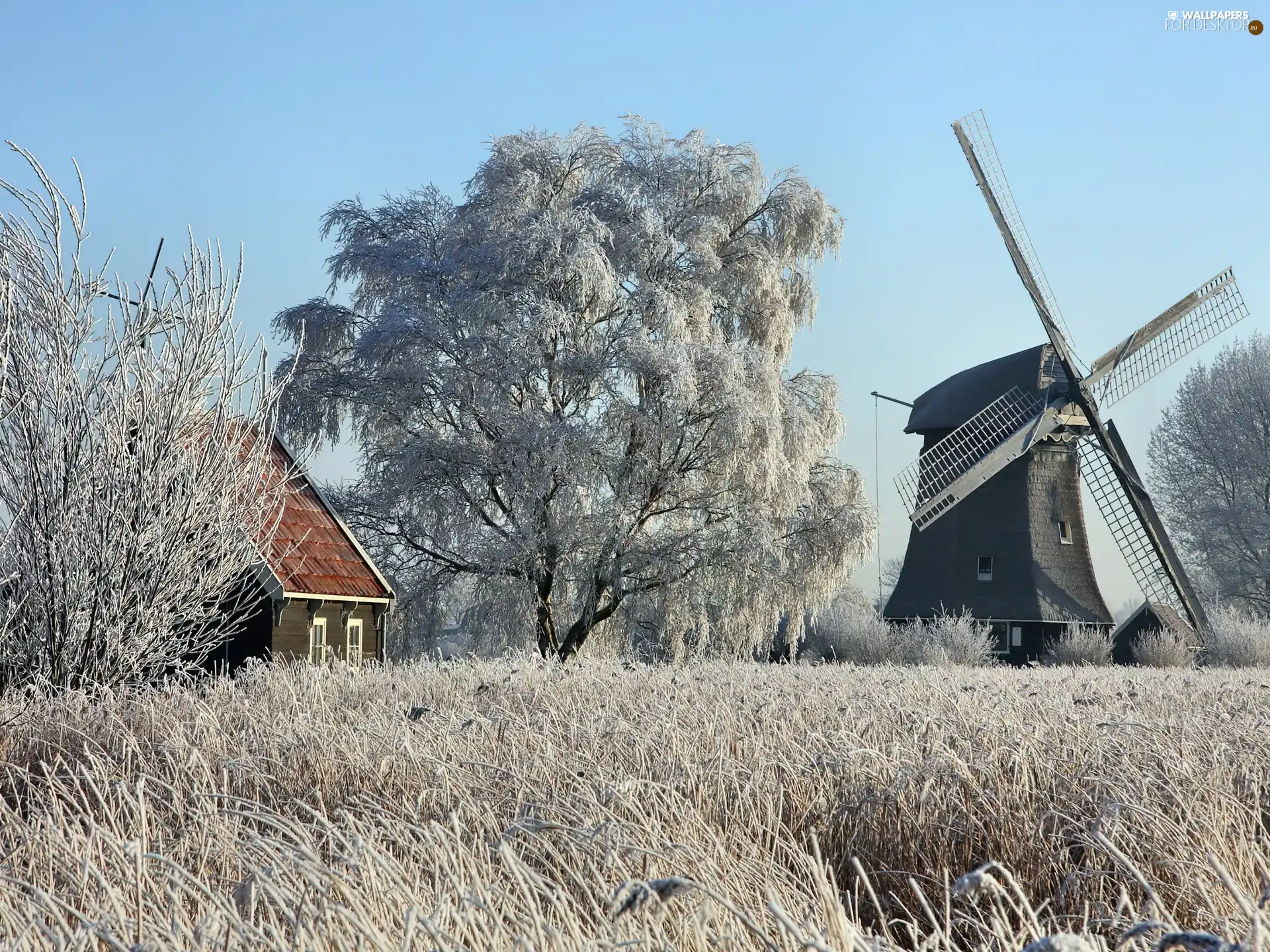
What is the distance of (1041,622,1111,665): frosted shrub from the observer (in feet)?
86.0

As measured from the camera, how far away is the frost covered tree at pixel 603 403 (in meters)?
20.7

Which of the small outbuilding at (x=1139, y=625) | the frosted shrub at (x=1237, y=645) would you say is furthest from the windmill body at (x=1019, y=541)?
the frosted shrub at (x=1237, y=645)

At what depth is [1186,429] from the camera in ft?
132

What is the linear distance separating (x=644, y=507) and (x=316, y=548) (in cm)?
625

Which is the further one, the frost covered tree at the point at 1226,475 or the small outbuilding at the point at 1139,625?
the frost covered tree at the point at 1226,475

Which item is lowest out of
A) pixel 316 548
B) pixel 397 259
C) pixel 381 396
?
pixel 316 548

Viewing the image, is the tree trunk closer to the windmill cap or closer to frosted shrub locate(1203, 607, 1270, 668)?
the windmill cap

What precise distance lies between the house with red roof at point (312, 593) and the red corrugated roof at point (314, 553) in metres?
0.01

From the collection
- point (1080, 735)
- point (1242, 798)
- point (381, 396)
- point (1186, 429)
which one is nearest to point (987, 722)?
point (1080, 735)

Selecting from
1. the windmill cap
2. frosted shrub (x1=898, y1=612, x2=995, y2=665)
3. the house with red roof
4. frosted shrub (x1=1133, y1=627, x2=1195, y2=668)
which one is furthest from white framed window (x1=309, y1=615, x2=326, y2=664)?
frosted shrub (x1=1133, y1=627, x2=1195, y2=668)

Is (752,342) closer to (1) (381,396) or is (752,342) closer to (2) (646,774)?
(1) (381,396)

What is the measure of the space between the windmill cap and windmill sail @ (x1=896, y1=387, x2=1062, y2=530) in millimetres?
263

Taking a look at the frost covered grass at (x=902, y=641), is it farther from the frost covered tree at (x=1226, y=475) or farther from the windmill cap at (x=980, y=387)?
the frost covered tree at (x=1226, y=475)

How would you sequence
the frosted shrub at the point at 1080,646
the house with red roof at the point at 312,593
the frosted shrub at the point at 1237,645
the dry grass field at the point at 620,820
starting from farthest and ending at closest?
the frosted shrub at the point at 1080,646, the frosted shrub at the point at 1237,645, the house with red roof at the point at 312,593, the dry grass field at the point at 620,820
